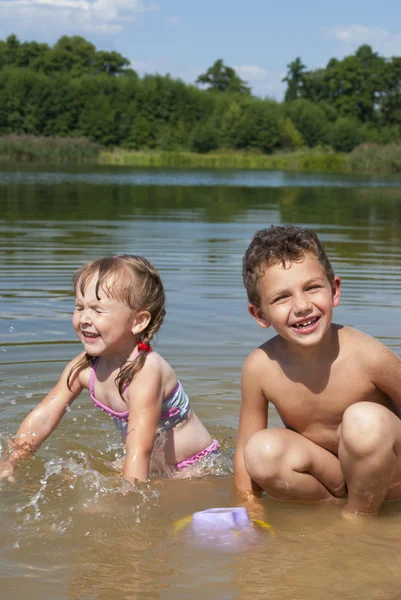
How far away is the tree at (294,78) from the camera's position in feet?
383

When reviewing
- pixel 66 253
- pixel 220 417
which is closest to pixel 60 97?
pixel 66 253

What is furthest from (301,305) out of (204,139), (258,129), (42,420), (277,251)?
(258,129)

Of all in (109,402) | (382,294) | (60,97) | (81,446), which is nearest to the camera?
(109,402)

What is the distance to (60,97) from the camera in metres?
82.8

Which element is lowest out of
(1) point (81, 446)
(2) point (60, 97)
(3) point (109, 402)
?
(1) point (81, 446)

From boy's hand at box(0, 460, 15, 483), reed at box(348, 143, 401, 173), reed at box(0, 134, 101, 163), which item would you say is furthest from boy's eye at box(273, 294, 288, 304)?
reed at box(0, 134, 101, 163)

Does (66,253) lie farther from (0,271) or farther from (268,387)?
(268,387)

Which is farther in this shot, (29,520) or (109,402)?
(109,402)

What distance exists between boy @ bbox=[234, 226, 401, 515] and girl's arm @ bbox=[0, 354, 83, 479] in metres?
0.94

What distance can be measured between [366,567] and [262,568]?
1.20 ft

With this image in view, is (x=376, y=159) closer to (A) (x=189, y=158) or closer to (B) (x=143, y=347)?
(A) (x=189, y=158)

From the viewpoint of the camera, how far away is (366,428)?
3.25 metres

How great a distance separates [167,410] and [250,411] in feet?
1.79

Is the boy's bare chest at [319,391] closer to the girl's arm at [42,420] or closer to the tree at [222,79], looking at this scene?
the girl's arm at [42,420]
